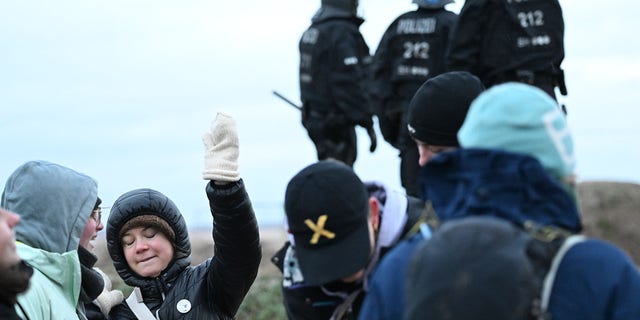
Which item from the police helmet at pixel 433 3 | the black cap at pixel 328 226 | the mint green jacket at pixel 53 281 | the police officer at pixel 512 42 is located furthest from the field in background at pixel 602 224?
the black cap at pixel 328 226

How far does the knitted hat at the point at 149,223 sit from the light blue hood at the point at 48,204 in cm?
63

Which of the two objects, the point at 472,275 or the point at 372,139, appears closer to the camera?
the point at 472,275

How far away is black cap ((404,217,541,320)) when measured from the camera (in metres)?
2.48

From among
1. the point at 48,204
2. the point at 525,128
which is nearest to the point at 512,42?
the point at 48,204

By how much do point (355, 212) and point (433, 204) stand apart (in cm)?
75

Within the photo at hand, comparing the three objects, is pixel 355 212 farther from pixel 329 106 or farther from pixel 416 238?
pixel 329 106

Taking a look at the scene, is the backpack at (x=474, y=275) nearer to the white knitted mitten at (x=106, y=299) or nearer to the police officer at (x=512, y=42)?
the white knitted mitten at (x=106, y=299)

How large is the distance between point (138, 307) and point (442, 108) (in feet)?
5.57

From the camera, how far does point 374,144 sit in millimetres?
12508

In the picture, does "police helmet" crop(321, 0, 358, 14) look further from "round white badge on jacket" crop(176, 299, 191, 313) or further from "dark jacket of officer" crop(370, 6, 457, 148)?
"round white badge on jacket" crop(176, 299, 191, 313)

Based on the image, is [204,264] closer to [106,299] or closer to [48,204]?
[106,299]

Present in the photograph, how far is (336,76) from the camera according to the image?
12656 millimetres

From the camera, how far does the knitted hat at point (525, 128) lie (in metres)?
2.89

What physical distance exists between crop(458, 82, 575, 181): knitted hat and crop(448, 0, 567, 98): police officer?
5.24 meters
